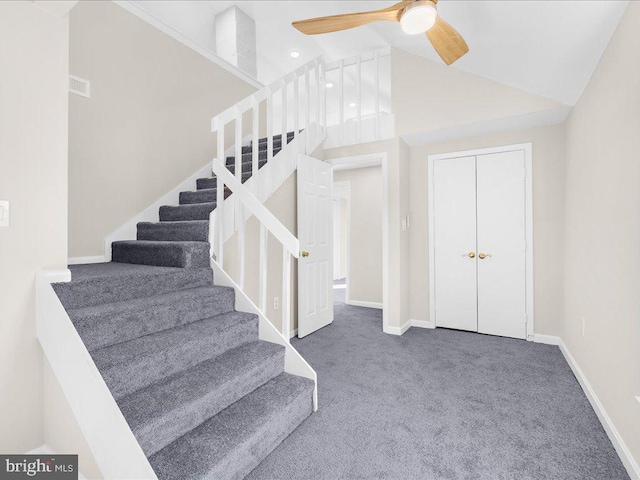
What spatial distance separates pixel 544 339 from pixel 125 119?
474cm

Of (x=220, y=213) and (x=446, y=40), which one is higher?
(x=446, y=40)

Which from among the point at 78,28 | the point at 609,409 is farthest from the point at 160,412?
the point at 78,28

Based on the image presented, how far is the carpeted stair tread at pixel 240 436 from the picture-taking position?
1346 mm

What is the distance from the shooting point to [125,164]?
119 inches

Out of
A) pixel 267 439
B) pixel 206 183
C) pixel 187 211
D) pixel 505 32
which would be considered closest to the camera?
pixel 267 439

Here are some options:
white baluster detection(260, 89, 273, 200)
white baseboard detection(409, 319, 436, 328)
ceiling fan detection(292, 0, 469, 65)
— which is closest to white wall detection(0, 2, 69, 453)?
ceiling fan detection(292, 0, 469, 65)

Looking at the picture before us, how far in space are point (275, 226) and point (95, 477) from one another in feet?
5.14

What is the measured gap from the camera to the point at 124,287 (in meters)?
1.98

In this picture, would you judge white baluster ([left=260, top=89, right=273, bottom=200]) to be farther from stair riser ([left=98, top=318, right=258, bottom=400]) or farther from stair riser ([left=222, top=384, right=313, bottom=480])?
stair riser ([left=222, top=384, right=313, bottom=480])

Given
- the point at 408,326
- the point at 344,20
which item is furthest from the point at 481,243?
the point at 344,20

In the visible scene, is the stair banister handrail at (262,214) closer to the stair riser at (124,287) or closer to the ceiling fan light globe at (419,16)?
the stair riser at (124,287)

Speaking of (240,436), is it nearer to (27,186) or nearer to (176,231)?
(27,186)

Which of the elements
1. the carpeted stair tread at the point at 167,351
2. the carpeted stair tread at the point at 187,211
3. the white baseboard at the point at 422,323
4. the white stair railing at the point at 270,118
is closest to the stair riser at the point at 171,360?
the carpeted stair tread at the point at 167,351

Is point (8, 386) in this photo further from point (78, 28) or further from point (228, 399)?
point (78, 28)
